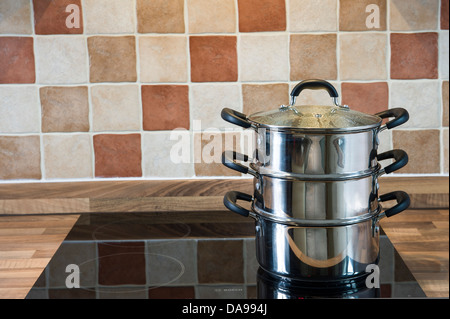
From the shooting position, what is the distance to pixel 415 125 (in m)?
1.33

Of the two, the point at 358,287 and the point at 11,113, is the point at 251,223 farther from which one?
the point at 11,113

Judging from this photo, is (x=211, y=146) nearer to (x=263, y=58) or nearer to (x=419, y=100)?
(x=263, y=58)

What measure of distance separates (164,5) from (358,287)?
0.73 metres

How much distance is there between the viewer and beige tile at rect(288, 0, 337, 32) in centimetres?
129

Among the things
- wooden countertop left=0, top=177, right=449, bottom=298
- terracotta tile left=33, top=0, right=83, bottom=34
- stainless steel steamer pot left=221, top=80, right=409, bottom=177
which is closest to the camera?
stainless steel steamer pot left=221, top=80, right=409, bottom=177

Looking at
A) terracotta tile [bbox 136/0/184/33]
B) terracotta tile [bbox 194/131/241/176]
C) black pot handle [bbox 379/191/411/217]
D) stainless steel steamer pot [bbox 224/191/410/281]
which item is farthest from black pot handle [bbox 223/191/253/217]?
terracotta tile [bbox 136/0/184/33]

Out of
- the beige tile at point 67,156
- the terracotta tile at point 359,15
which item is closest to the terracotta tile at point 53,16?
the beige tile at point 67,156

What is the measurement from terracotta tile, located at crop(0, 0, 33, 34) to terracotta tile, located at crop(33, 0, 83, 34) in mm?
18

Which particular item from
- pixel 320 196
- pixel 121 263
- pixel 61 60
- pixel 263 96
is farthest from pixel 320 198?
pixel 61 60

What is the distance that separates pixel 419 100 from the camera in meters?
1.32

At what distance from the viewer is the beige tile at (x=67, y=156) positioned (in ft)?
4.37

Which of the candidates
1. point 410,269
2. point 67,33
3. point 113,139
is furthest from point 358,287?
point 67,33

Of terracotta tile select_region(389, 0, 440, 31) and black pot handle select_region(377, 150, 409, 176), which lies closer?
black pot handle select_region(377, 150, 409, 176)

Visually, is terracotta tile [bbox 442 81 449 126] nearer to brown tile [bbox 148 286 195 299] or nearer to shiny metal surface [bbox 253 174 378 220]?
shiny metal surface [bbox 253 174 378 220]
